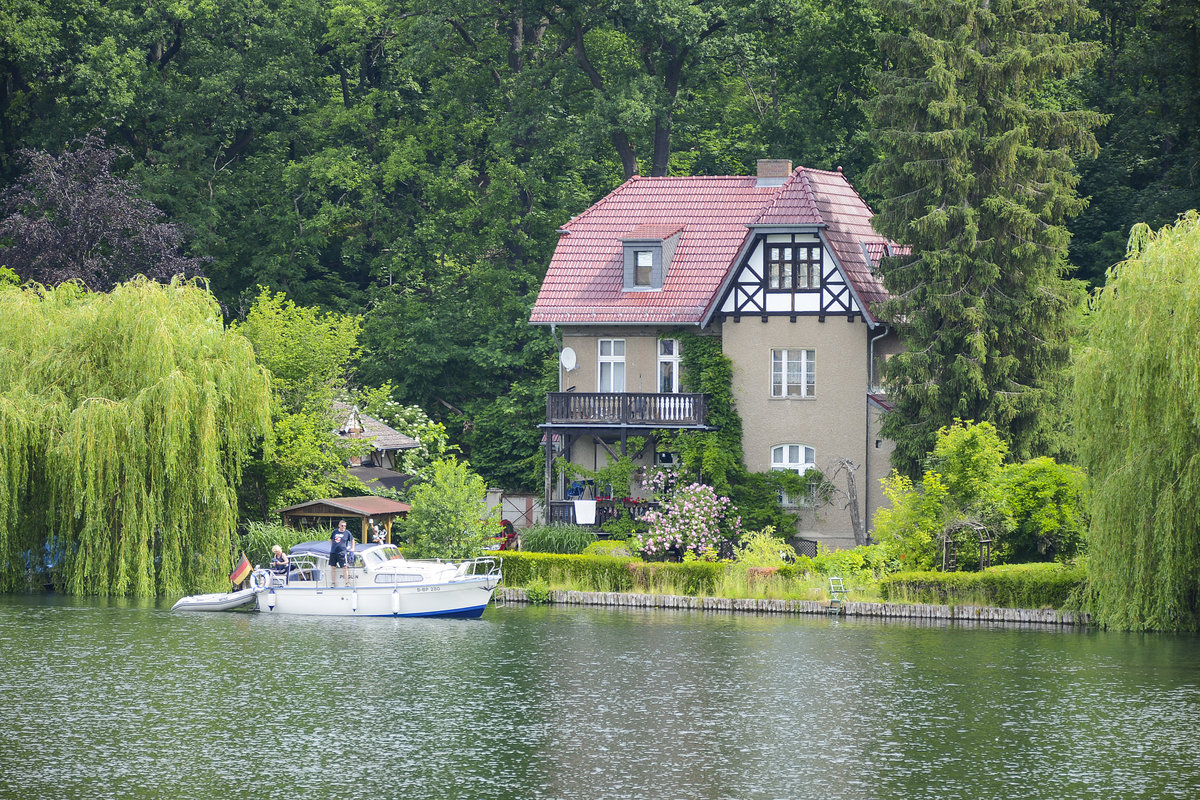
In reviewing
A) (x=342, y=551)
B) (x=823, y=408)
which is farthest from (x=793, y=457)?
(x=342, y=551)

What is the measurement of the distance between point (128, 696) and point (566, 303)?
26387 millimetres

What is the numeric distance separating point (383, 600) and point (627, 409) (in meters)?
11.6

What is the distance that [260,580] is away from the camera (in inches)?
1729

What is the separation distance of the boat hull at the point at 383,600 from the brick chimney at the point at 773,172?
19310 mm

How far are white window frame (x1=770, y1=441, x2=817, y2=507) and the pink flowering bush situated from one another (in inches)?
119

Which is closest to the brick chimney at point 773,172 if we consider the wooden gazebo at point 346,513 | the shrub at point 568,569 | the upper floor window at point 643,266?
the upper floor window at point 643,266

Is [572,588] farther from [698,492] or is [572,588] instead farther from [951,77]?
[951,77]

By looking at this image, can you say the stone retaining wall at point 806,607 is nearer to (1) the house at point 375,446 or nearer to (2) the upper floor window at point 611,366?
(2) the upper floor window at point 611,366

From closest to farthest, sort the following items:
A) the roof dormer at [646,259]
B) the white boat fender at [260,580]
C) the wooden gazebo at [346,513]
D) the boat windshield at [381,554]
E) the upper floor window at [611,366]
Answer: the white boat fender at [260,580] < the boat windshield at [381,554] < the wooden gazebo at [346,513] < the roof dormer at [646,259] < the upper floor window at [611,366]

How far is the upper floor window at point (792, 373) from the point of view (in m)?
52.4

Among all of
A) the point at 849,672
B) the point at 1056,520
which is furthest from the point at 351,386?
the point at 849,672

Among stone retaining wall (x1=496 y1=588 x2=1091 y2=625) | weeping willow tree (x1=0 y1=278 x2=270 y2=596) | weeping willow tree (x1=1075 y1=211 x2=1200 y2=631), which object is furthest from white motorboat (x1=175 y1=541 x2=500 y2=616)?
weeping willow tree (x1=1075 y1=211 x2=1200 y2=631)

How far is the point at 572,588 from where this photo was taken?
4641cm

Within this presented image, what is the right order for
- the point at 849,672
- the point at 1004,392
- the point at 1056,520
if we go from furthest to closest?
the point at 1004,392, the point at 1056,520, the point at 849,672
